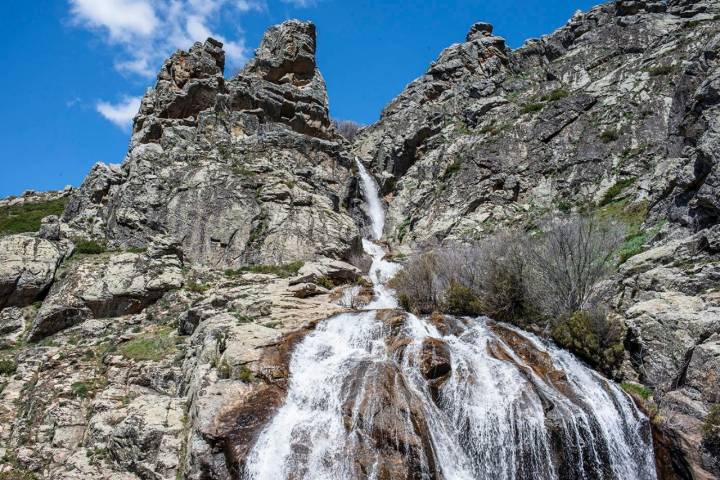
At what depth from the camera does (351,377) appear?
1586 cm

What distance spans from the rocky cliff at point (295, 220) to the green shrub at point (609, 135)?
0.20m

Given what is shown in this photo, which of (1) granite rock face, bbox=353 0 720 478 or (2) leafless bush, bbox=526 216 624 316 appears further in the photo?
(2) leafless bush, bbox=526 216 624 316

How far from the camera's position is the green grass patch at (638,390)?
16.2m

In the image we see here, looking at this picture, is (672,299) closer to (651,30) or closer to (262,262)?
(262,262)

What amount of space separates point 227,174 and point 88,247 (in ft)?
37.9

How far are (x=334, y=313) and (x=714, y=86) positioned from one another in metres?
22.7

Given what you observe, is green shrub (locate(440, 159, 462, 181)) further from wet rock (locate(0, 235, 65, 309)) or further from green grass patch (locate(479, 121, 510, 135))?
wet rock (locate(0, 235, 65, 309))

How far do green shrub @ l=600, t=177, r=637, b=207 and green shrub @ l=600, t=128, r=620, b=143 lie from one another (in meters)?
5.41

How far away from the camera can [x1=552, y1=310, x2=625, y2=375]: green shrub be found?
17.9 meters

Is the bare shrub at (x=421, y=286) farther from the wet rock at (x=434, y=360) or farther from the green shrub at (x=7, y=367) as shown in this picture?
the green shrub at (x=7, y=367)

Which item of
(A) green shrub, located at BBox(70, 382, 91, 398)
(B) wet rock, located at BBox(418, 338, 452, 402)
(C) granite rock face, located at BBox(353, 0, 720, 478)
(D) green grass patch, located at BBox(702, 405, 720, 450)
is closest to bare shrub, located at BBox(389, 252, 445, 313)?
(B) wet rock, located at BBox(418, 338, 452, 402)

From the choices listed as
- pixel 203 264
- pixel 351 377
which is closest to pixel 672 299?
pixel 351 377

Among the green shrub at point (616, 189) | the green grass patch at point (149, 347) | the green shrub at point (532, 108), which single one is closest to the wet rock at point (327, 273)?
the green grass patch at point (149, 347)

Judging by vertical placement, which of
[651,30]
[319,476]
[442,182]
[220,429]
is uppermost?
[651,30]
